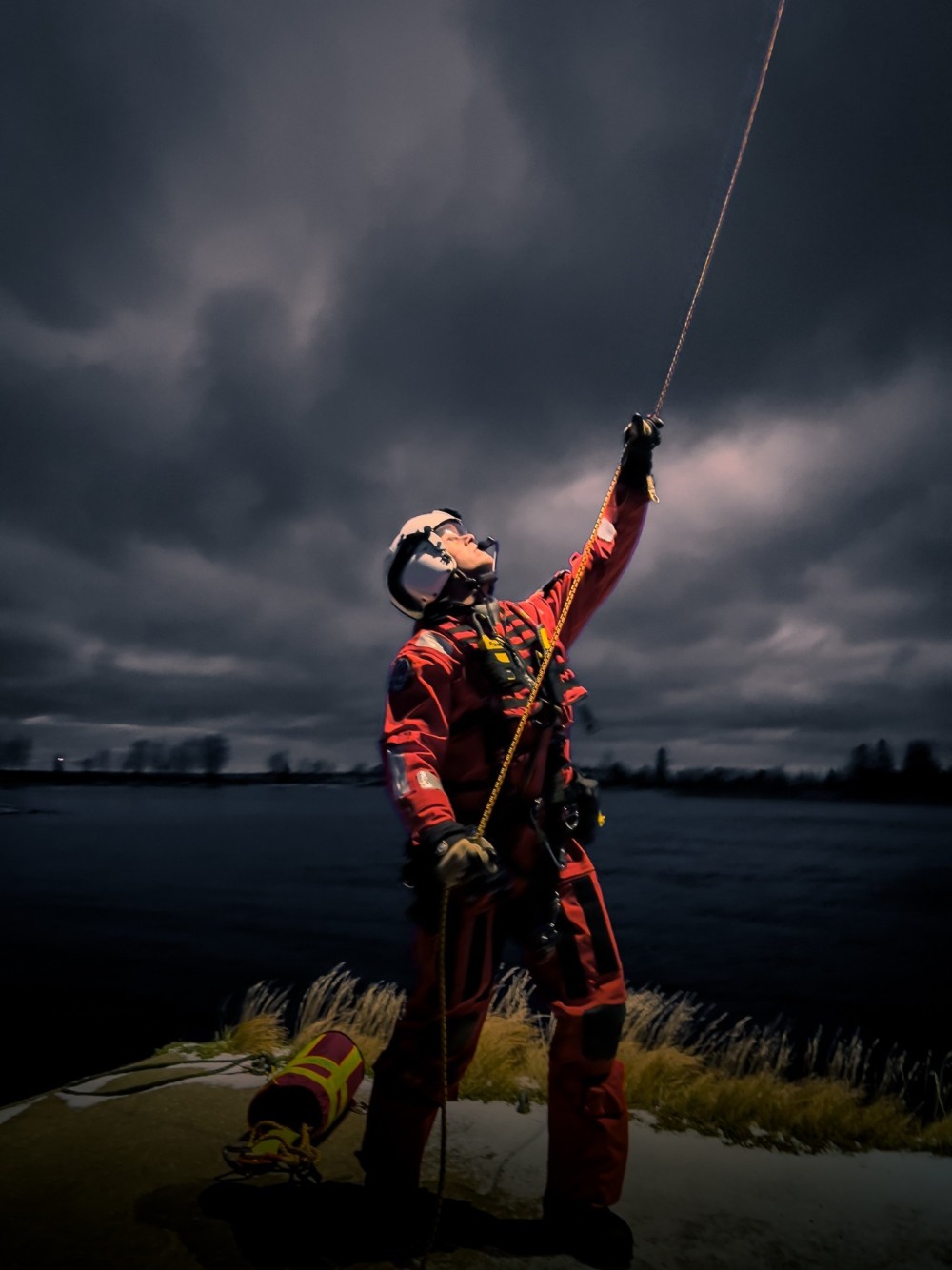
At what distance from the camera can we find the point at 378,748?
2.97 meters

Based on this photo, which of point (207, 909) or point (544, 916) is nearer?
point (544, 916)

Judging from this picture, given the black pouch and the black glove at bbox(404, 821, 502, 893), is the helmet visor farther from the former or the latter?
the black glove at bbox(404, 821, 502, 893)

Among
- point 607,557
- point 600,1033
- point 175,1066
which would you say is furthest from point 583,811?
point 175,1066

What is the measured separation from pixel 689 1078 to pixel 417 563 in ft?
12.4

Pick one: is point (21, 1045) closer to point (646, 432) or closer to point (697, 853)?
point (646, 432)

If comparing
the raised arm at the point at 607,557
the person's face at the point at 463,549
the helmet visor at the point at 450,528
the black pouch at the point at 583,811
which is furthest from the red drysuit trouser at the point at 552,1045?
the helmet visor at the point at 450,528

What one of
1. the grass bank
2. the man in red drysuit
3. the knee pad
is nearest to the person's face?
the man in red drysuit

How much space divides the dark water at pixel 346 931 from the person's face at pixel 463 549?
4.28 m

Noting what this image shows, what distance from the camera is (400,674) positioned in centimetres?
305

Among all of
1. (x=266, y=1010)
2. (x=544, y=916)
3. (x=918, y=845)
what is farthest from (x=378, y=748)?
(x=918, y=845)

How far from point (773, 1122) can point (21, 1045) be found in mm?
16309

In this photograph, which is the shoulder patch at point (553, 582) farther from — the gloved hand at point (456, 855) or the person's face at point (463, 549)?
the gloved hand at point (456, 855)

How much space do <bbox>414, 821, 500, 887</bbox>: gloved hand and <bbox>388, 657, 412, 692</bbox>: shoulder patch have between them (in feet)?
2.04

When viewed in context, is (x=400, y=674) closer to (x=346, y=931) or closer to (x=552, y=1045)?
(x=552, y=1045)
